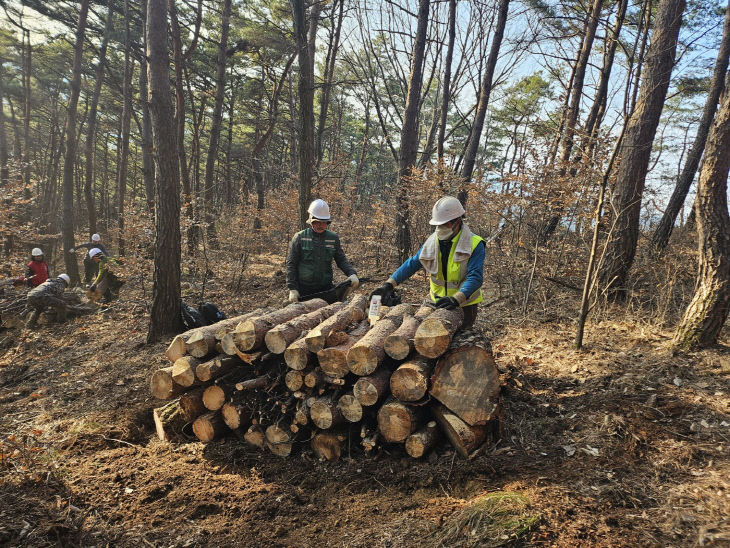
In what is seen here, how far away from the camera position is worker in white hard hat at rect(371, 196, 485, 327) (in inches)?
131

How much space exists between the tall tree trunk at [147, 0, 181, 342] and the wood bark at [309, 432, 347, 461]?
4.41m

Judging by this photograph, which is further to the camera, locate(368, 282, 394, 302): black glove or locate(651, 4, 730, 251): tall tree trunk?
locate(651, 4, 730, 251): tall tree trunk

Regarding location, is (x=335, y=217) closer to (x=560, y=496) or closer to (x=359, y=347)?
(x=359, y=347)

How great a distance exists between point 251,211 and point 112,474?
10.1m

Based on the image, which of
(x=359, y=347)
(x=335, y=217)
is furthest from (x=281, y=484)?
(x=335, y=217)

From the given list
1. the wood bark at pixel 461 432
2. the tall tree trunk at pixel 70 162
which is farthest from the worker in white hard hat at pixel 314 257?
the tall tree trunk at pixel 70 162

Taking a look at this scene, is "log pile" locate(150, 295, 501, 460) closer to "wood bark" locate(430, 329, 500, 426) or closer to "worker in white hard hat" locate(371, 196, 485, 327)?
"wood bark" locate(430, 329, 500, 426)

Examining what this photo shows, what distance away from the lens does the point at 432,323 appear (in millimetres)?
2877

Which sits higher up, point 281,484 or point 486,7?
point 486,7

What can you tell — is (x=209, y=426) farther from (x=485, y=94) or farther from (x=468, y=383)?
(x=485, y=94)

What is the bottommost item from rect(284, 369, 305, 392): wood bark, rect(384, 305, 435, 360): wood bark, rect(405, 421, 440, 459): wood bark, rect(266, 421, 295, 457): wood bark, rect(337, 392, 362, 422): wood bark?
rect(266, 421, 295, 457): wood bark

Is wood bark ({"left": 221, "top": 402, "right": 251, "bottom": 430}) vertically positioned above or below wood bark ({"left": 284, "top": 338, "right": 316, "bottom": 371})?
below

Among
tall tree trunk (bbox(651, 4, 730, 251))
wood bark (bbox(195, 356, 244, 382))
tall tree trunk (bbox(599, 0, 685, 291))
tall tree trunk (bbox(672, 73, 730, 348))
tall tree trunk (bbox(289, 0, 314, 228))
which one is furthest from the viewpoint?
tall tree trunk (bbox(651, 4, 730, 251))

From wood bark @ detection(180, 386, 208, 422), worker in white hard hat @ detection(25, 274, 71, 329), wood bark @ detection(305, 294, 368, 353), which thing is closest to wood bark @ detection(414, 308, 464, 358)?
wood bark @ detection(305, 294, 368, 353)
